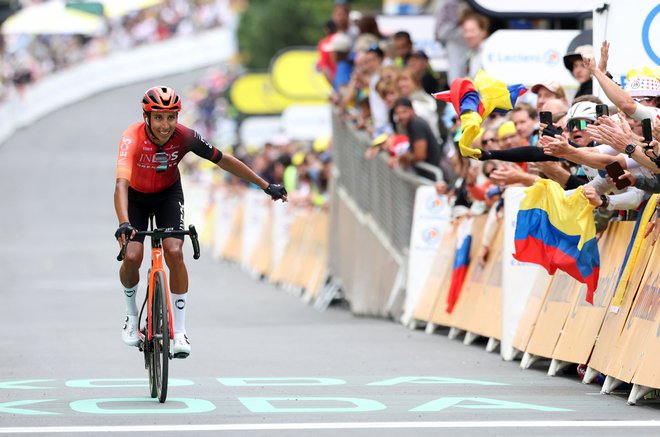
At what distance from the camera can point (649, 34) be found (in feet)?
40.9

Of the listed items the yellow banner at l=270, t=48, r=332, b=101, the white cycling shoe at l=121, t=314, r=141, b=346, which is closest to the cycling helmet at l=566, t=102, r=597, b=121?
the white cycling shoe at l=121, t=314, r=141, b=346

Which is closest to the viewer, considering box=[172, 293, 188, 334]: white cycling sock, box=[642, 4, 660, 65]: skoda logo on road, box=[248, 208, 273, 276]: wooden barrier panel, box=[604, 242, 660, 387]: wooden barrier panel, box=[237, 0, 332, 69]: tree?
box=[604, 242, 660, 387]: wooden barrier panel

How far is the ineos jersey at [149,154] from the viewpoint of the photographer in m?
10.9

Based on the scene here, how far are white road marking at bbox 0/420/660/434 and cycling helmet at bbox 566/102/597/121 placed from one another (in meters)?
2.84

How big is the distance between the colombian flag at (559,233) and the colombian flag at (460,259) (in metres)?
3.80

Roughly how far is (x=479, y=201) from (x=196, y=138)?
4840 mm

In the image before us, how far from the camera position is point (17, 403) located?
10.2 meters

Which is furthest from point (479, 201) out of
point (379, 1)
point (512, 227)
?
point (379, 1)

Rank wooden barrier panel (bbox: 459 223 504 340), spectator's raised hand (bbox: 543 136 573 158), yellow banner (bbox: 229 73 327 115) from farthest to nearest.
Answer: yellow banner (bbox: 229 73 327 115), wooden barrier panel (bbox: 459 223 504 340), spectator's raised hand (bbox: 543 136 573 158)

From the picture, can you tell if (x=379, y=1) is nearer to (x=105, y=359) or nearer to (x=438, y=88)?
(x=438, y=88)

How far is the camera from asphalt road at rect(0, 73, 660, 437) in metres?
8.99

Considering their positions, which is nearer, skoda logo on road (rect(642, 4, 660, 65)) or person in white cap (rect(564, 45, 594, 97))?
skoda logo on road (rect(642, 4, 660, 65))

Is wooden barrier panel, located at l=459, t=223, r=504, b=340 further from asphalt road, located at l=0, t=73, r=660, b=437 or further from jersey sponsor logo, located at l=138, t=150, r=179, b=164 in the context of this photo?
jersey sponsor logo, located at l=138, t=150, r=179, b=164

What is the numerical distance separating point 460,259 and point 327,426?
680 cm
